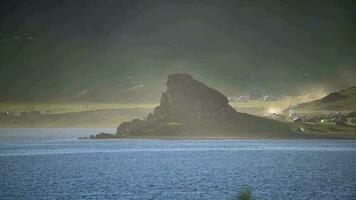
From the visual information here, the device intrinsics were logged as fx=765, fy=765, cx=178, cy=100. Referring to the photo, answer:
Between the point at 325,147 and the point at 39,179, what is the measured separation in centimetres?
8841

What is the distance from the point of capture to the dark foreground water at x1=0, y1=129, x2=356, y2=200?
95.5m

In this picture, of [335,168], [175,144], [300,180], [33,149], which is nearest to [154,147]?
[175,144]

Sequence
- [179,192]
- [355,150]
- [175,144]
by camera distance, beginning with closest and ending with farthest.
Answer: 1. [179,192]
2. [355,150]
3. [175,144]

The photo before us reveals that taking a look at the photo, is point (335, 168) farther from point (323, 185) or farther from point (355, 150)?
point (355, 150)

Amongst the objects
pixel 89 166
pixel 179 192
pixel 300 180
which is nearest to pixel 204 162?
pixel 89 166

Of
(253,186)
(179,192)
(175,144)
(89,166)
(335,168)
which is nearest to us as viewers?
(179,192)

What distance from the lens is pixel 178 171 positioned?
125062mm

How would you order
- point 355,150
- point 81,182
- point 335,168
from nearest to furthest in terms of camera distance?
point 81,182
point 335,168
point 355,150

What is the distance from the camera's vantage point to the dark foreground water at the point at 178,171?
95.5 meters

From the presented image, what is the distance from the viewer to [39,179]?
11362 cm

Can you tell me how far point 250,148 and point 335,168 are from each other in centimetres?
5778

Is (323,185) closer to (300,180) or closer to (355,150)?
(300,180)

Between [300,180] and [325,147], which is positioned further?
[325,147]

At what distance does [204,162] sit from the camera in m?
143
